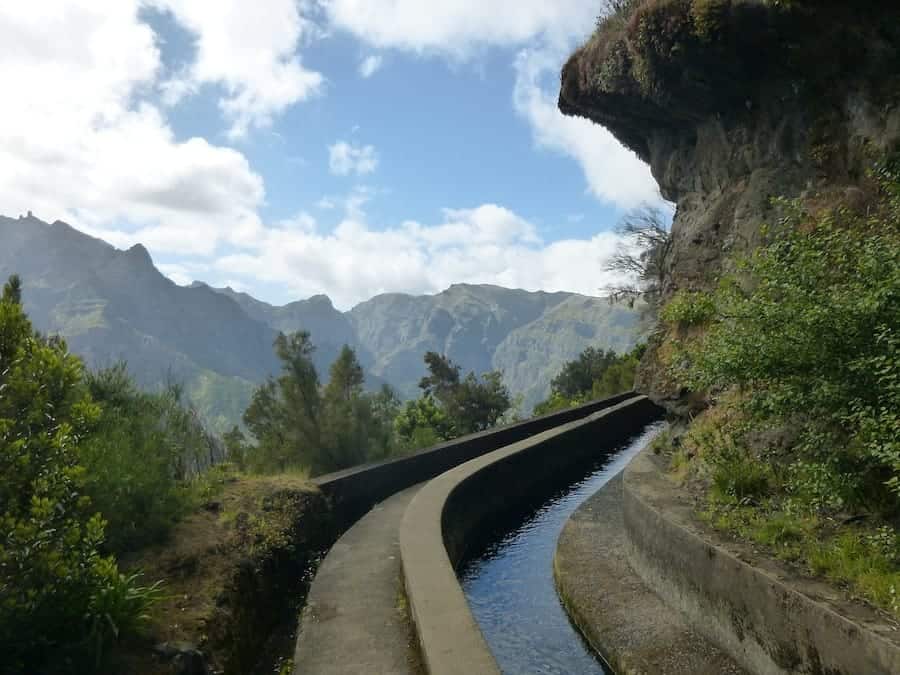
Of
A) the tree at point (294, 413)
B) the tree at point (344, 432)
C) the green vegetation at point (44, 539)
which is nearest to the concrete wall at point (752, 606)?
the green vegetation at point (44, 539)

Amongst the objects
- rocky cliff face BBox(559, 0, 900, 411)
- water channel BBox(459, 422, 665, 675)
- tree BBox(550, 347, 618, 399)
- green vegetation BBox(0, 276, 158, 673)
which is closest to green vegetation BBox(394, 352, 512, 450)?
tree BBox(550, 347, 618, 399)

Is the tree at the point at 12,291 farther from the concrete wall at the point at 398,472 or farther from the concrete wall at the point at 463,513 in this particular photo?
the concrete wall at the point at 398,472

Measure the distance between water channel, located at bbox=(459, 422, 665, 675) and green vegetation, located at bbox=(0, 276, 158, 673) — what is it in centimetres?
470

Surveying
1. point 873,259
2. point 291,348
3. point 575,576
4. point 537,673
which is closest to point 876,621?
point 873,259

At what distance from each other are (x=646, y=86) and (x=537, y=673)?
41.9 ft

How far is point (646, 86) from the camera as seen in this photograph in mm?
14273

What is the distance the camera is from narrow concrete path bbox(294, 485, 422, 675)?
241 inches

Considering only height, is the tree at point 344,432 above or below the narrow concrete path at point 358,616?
above

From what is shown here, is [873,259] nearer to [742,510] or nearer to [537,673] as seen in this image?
[742,510]

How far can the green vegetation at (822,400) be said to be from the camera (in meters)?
5.66

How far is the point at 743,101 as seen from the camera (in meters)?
13.3

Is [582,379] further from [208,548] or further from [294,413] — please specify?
[208,548]

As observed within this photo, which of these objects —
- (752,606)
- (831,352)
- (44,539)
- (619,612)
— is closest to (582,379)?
(619,612)

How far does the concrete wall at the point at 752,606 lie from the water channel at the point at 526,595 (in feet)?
4.77
